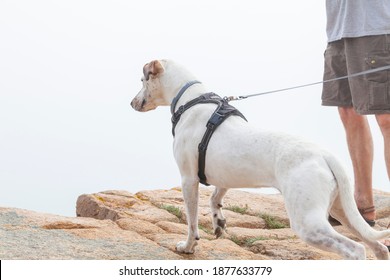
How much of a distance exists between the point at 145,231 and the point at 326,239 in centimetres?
215

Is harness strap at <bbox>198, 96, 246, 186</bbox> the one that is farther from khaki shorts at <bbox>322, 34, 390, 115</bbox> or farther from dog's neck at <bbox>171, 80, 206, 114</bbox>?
khaki shorts at <bbox>322, 34, 390, 115</bbox>

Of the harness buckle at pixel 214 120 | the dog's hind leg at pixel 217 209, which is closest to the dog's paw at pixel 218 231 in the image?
the dog's hind leg at pixel 217 209

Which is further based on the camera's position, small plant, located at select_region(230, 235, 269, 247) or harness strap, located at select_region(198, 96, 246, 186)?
small plant, located at select_region(230, 235, 269, 247)

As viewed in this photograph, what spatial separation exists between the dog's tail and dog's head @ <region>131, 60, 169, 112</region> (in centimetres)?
161

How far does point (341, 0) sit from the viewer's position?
18.5 feet

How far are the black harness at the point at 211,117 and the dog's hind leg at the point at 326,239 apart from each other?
3.21ft

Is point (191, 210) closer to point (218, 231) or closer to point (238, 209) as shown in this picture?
point (218, 231)

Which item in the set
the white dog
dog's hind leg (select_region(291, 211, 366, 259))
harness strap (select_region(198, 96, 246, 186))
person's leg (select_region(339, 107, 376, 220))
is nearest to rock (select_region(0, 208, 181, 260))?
the white dog

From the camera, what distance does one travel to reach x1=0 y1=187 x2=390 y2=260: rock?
4652 millimetres

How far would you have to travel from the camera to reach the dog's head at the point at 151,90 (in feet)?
16.0

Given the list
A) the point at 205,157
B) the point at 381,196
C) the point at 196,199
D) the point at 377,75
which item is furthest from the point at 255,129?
the point at 381,196

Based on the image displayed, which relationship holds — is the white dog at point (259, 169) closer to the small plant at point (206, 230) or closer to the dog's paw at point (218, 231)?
the dog's paw at point (218, 231)

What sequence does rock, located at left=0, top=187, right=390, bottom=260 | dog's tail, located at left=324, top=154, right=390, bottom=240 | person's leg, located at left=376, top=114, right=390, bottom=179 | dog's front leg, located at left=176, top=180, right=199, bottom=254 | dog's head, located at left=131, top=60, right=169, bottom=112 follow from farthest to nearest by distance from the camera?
person's leg, located at left=376, top=114, right=390, bottom=179
dog's head, located at left=131, top=60, right=169, bottom=112
rock, located at left=0, top=187, right=390, bottom=260
dog's front leg, located at left=176, top=180, right=199, bottom=254
dog's tail, located at left=324, top=154, right=390, bottom=240

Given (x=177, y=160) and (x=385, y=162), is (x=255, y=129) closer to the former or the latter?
(x=177, y=160)
